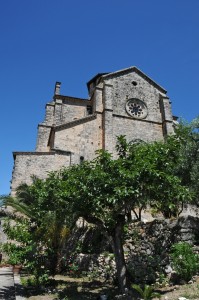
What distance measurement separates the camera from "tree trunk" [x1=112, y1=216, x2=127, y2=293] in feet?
30.7

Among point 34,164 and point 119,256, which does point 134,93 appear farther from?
point 119,256

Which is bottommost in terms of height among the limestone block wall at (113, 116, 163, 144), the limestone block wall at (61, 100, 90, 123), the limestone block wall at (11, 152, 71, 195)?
the limestone block wall at (11, 152, 71, 195)

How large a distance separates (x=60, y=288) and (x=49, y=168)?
1377 cm

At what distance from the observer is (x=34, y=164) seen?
23.8 metres

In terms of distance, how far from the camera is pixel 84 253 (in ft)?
51.1

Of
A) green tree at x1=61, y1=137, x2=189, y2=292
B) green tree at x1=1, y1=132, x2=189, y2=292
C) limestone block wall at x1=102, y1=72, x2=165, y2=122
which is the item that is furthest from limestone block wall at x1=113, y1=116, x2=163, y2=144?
green tree at x1=61, y1=137, x2=189, y2=292

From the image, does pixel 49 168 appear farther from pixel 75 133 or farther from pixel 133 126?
pixel 133 126

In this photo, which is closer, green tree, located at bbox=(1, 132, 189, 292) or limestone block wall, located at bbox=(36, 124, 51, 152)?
green tree, located at bbox=(1, 132, 189, 292)

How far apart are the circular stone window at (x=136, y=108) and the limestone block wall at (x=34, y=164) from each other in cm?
1010

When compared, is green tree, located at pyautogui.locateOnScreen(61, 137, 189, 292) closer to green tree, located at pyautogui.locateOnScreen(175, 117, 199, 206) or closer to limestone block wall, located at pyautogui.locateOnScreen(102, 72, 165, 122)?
green tree, located at pyautogui.locateOnScreen(175, 117, 199, 206)

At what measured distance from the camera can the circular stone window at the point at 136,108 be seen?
31000 mm

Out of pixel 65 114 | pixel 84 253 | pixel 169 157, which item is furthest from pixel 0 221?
pixel 65 114

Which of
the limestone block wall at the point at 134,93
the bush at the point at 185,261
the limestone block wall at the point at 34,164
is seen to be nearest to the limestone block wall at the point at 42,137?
the limestone block wall at the point at 34,164

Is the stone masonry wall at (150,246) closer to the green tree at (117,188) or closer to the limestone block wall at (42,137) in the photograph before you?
the green tree at (117,188)
